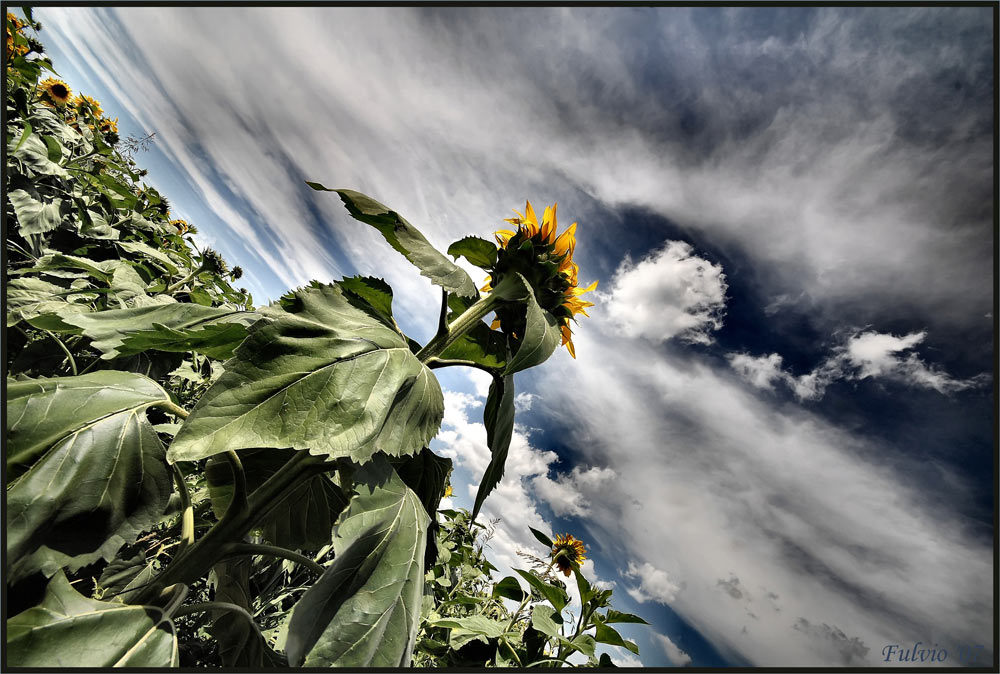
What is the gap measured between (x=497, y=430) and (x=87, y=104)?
13.7ft

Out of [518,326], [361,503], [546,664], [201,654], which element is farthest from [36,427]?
[546,664]

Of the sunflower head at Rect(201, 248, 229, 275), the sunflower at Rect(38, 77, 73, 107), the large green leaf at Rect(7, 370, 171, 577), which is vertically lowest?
the large green leaf at Rect(7, 370, 171, 577)

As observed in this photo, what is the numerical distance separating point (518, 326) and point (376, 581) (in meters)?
0.41

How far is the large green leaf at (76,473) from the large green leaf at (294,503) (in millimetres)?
179

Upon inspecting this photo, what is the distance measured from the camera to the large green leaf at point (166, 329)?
1.80ft

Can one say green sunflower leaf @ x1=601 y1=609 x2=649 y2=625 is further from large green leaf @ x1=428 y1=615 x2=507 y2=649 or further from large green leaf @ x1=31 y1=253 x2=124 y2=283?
large green leaf @ x1=31 y1=253 x2=124 y2=283

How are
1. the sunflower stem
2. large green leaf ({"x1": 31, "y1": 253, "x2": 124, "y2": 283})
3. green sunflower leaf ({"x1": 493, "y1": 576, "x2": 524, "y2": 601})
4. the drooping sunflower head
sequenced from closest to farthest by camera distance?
the sunflower stem < the drooping sunflower head < large green leaf ({"x1": 31, "y1": 253, "x2": 124, "y2": 283}) < green sunflower leaf ({"x1": 493, "y1": 576, "x2": 524, "y2": 601})

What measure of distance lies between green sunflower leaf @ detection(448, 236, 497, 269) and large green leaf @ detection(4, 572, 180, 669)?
1.89 feet

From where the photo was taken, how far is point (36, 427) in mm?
479

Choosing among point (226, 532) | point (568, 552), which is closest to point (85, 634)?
point (226, 532)

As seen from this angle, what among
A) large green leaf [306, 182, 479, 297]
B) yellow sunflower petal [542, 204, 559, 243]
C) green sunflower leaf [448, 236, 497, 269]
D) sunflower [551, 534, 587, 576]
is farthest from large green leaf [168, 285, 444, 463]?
sunflower [551, 534, 587, 576]

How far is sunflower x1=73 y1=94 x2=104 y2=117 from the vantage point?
309 centimetres

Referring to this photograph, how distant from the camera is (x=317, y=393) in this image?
0.49 metres

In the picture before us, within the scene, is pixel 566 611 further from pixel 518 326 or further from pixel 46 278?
pixel 46 278
